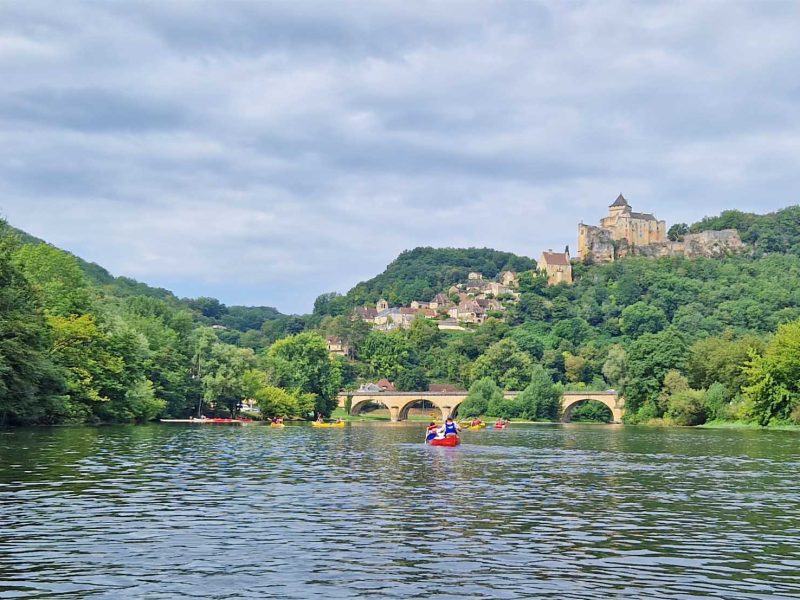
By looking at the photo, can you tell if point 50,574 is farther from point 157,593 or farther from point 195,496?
point 195,496

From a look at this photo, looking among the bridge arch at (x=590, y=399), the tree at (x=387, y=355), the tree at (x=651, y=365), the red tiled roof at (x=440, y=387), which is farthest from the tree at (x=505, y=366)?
the tree at (x=651, y=365)

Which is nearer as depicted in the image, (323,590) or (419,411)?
(323,590)

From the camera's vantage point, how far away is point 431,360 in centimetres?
19662

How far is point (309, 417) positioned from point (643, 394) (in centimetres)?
3790

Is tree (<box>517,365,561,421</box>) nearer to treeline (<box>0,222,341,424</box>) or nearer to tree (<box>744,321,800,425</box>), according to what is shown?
treeline (<box>0,222,341,424</box>)

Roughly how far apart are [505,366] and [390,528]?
5764 inches

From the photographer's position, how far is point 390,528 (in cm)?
2066

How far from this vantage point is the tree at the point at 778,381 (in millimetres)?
76125

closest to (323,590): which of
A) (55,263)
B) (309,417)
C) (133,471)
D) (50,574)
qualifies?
(50,574)

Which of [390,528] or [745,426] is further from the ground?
[745,426]

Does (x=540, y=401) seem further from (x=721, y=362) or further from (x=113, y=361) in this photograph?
(x=113, y=361)

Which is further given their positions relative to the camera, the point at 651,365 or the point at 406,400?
the point at 406,400

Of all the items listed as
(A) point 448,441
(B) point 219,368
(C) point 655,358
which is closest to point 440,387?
(C) point 655,358

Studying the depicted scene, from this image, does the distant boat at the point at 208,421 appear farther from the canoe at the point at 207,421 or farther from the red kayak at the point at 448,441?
the red kayak at the point at 448,441
